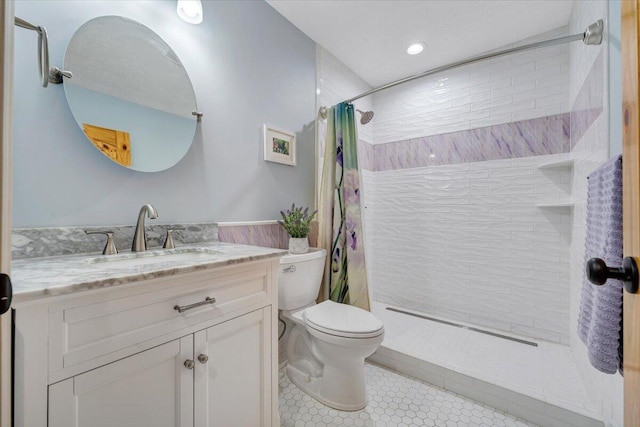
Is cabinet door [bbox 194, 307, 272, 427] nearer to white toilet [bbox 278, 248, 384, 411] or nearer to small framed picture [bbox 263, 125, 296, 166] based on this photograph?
white toilet [bbox 278, 248, 384, 411]

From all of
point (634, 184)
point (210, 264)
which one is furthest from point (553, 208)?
point (210, 264)

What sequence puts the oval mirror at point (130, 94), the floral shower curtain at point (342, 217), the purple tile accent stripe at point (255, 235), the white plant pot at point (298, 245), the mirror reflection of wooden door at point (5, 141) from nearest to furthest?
the mirror reflection of wooden door at point (5, 141) < the oval mirror at point (130, 94) < the purple tile accent stripe at point (255, 235) < the white plant pot at point (298, 245) < the floral shower curtain at point (342, 217)

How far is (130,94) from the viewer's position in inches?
47.7

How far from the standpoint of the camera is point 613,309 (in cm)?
62

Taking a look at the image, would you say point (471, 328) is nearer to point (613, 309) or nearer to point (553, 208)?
point (553, 208)

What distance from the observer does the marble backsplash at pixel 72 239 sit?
0.91 metres

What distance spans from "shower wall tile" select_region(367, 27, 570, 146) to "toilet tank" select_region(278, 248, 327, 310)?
1.66 metres

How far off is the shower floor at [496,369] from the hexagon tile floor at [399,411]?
0.08 meters

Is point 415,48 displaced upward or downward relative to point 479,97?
upward

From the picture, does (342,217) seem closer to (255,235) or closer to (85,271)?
(255,235)

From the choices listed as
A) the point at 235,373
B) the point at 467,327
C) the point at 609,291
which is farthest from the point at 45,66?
the point at 467,327

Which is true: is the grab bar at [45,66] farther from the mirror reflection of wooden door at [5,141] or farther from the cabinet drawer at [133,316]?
the cabinet drawer at [133,316]

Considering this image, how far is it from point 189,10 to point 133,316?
53.9 inches

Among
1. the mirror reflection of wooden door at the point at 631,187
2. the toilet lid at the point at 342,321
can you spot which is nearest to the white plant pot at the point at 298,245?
the toilet lid at the point at 342,321
